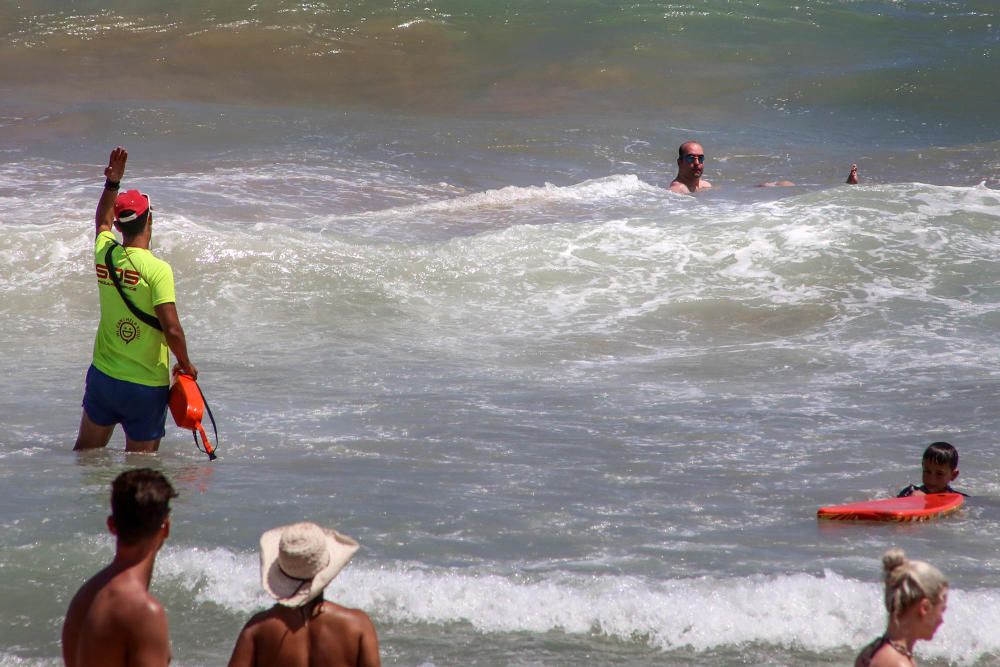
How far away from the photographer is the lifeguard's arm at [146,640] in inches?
114

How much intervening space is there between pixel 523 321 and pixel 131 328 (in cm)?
492

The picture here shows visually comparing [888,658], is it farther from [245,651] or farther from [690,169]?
[690,169]

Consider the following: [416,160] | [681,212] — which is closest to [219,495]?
[681,212]

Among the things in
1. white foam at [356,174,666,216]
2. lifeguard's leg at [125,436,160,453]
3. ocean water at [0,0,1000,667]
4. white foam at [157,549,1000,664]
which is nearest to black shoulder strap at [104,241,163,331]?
lifeguard's leg at [125,436,160,453]

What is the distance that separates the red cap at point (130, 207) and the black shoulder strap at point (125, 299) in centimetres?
15

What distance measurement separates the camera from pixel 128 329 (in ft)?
18.6

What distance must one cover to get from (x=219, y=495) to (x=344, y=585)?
1.25m

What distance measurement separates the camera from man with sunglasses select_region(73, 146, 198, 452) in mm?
5555

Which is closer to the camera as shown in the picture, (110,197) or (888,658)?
(888,658)

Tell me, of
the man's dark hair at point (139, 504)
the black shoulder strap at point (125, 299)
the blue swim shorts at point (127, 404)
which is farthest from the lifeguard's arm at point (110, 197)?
the man's dark hair at point (139, 504)

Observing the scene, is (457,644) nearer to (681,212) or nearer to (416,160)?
(681,212)

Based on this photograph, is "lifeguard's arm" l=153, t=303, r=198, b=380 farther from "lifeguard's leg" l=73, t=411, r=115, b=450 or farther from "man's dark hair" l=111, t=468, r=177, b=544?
"man's dark hair" l=111, t=468, r=177, b=544

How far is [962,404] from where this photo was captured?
7.65 m

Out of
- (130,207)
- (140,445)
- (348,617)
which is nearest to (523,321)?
(140,445)
